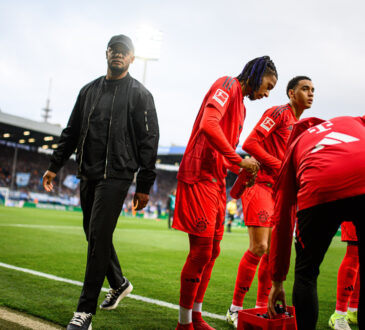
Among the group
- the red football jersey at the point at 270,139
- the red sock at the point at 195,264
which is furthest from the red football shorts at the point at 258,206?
the red sock at the point at 195,264

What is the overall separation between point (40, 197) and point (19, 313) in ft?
116

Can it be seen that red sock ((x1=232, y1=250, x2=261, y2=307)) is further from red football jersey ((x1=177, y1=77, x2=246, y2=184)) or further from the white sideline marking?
red football jersey ((x1=177, y1=77, x2=246, y2=184))

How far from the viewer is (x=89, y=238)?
3.01 m

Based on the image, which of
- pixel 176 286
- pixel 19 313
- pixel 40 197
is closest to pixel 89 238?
pixel 19 313

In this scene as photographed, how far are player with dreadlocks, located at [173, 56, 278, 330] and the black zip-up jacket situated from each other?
0.28 m

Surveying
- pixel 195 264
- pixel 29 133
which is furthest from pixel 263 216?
pixel 29 133

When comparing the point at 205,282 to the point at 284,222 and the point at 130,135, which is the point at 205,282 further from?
the point at 284,222

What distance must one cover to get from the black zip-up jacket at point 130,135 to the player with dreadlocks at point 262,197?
3.37ft

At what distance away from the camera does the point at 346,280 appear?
373cm

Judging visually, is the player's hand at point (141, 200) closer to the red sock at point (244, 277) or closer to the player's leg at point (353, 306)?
the red sock at point (244, 277)

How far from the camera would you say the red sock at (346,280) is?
3.64 meters

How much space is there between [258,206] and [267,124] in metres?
0.77

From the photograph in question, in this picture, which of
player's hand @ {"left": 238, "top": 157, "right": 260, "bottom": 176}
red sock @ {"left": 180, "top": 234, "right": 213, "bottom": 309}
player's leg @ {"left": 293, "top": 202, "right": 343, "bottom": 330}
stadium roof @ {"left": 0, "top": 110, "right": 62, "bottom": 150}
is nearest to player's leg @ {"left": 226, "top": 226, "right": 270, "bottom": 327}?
red sock @ {"left": 180, "top": 234, "right": 213, "bottom": 309}

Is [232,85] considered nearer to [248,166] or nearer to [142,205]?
[248,166]
